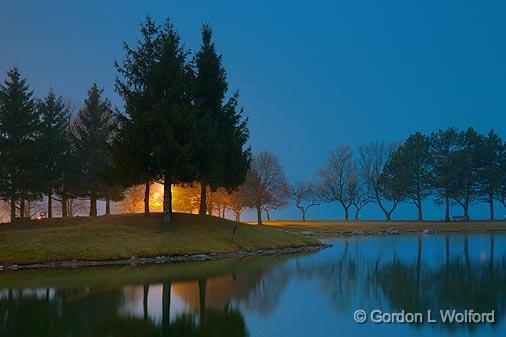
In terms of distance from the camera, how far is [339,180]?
97.4m

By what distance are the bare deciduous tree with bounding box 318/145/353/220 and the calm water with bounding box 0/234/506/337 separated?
215 feet

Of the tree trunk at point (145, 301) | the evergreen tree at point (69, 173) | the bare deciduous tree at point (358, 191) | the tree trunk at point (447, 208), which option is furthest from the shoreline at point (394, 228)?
the tree trunk at point (145, 301)

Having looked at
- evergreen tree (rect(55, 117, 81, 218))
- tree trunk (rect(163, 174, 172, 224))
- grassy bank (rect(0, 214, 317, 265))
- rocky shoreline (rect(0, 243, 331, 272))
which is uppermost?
evergreen tree (rect(55, 117, 81, 218))

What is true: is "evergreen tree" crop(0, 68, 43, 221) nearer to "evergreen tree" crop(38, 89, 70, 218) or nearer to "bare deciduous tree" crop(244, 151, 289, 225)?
"evergreen tree" crop(38, 89, 70, 218)

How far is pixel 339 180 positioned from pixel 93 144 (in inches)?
2173

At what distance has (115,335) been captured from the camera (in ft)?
43.4

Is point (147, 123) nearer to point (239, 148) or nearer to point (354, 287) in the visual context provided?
point (239, 148)

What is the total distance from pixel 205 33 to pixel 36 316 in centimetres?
3459

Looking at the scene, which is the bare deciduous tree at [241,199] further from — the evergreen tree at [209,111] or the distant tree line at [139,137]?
the evergreen tree at [209,111]

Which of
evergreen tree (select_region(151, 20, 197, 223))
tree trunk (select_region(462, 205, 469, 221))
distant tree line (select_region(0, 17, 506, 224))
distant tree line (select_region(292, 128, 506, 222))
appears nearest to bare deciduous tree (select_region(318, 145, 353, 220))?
distant tree line (select_region(292, 128, 506, 222))

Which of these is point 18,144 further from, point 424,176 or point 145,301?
point 424,176

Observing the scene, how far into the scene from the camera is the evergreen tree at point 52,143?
46.9 m

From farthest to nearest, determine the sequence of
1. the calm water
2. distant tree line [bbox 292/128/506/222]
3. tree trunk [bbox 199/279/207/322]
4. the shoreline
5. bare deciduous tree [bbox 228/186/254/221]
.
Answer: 1. distant tree line [bbox 292/128/506/222]
2. bare deciduous tree [bbox 228/186/254/221]
3. the shoreline
4. tree trunk [bbox 199/279/207/322]
5. the calm water

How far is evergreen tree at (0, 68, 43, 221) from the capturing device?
44438mm
